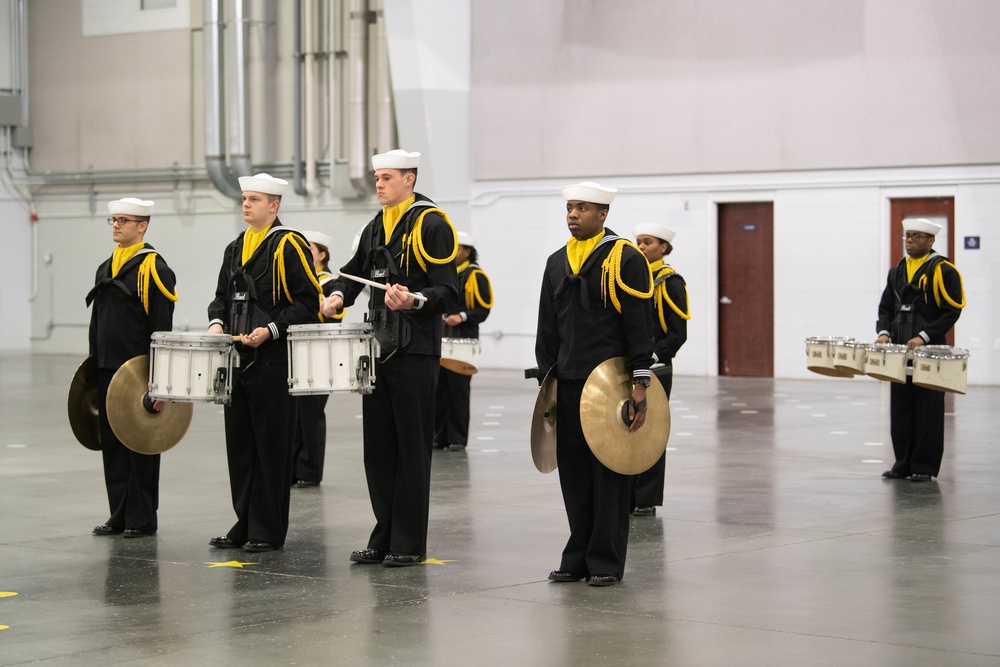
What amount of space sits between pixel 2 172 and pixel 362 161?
29.6ft

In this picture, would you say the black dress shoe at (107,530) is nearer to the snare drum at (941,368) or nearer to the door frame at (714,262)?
the snare drum at (941,368)

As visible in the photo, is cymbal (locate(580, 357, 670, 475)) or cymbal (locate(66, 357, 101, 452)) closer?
cymbal (locate(580, 357, 670, 475))

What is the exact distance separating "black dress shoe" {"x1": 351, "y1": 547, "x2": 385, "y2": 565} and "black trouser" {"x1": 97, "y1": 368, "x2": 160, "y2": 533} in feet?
5.06

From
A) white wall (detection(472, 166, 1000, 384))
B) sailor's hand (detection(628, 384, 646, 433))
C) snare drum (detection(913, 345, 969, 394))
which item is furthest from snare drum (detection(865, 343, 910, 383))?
white wall (detection(472, 166, 1000, 384))

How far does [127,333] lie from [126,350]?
0.33 feet

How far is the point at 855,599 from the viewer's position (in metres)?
6.47

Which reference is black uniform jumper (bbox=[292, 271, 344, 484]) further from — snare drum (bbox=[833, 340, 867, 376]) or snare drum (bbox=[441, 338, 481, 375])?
snare drum (bbox=[833, 340, 867, 376])

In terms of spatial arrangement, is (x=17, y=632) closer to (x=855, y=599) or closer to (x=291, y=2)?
(x=855, y=599)

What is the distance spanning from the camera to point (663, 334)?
927 centimetres

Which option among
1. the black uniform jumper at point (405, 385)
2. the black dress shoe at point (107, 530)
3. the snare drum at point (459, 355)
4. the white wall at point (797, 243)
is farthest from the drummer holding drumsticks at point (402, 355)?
the white wall at point (797, 243)

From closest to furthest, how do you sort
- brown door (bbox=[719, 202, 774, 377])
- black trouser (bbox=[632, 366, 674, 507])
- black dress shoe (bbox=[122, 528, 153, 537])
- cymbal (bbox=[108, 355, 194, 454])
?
cymbal (bbox=[108, 355, 194, 454]) → black dress shoe (bbox=[122, 528, 153, 537]) → black trouser (bbox=[632, 366, 674, 507]) → brown door (bbox=[719, 202, 774, 377])

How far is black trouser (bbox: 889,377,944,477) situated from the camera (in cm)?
1074

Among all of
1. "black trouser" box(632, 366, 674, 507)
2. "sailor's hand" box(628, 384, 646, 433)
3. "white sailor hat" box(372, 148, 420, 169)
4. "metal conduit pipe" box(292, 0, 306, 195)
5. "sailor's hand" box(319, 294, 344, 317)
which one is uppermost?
"metal conduit pipe" box(292, 0, 306, 195)

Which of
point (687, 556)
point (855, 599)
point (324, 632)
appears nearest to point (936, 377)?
point (687, 556)
